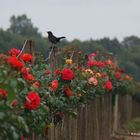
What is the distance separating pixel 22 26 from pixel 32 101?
221ft

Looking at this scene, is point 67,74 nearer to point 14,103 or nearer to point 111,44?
point 14,103

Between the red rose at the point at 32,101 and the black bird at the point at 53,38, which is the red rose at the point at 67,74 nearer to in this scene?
the black bird at the point at 53,38

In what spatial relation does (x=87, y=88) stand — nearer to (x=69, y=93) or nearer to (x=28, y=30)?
(x=69, y=93)

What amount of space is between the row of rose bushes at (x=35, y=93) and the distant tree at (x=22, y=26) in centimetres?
5479

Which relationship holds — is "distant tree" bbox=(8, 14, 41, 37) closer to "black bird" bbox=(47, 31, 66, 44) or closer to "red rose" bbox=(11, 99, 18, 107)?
"black bird" bbox=(47, 31, 66, 44)

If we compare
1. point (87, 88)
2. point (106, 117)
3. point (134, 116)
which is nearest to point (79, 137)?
point (87, 88)

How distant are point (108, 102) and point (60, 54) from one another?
16.6ft

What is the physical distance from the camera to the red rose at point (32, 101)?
14.0 ft

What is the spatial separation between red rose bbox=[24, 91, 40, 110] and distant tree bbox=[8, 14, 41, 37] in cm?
5859

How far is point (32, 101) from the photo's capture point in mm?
4293

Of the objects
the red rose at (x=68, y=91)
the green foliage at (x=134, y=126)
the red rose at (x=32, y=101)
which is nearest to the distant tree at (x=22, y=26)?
the green foliage at (x=134, y=126)

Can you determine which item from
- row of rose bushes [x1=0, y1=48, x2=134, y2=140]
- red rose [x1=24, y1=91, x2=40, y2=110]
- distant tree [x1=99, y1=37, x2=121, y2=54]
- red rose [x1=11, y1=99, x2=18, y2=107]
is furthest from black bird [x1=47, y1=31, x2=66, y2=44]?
distant tree [x1=99, y1=37, x2=121, y2=54]

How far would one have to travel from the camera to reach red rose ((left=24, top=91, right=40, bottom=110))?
4.28 metres

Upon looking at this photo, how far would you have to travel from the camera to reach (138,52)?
71.2m
